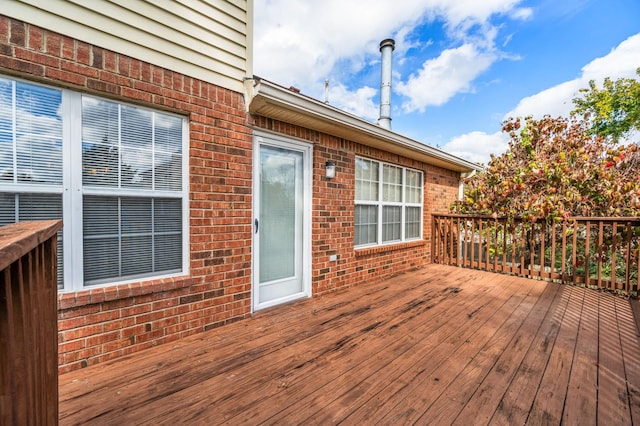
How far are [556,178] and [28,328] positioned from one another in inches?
270

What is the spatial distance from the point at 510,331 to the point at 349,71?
1317cm

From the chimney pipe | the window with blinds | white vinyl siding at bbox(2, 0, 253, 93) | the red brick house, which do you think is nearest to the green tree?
the chimney pipe

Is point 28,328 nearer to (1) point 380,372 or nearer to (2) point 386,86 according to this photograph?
(1) point 380,372

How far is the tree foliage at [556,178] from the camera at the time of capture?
500cm

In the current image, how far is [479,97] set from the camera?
585 inches

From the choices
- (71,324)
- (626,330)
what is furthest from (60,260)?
(626,330)

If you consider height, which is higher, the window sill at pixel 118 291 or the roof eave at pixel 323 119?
the roof eave at pixel 323 119

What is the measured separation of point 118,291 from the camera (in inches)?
89.8

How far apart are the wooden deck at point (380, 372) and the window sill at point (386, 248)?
3.91 ft

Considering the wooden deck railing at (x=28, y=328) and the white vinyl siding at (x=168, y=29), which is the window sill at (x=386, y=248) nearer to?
the white vinyl siding at (x=168, y=29)

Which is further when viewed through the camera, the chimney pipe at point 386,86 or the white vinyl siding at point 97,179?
the chimney pipe at point 386,86

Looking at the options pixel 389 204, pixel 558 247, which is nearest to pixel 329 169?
pixel 389 204

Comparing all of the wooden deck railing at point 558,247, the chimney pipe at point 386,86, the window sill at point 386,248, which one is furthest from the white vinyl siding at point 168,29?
the wooden deck railing at point 558,247

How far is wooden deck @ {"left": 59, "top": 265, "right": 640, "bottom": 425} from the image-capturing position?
5.65ft
